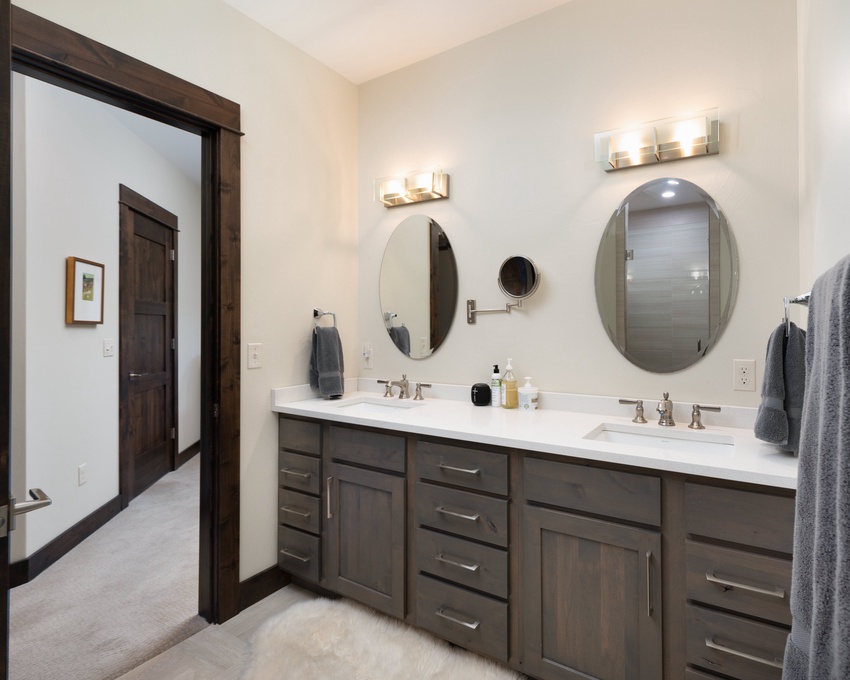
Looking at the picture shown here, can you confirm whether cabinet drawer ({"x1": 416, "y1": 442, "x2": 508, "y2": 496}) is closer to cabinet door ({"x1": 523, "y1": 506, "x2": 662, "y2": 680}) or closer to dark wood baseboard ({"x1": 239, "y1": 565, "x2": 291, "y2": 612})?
cabinet door ({"x1": 523, "y1": 506, "x2": 662, "y2": 680})

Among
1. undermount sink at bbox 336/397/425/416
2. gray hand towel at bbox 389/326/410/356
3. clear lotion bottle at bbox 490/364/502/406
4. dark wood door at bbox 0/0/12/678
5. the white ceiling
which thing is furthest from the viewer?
gray hand towel at bbox 389/326/410/356

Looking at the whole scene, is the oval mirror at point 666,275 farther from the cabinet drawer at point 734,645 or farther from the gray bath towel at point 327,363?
the gray bath towel at point 327,363

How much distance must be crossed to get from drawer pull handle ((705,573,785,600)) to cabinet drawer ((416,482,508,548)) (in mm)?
593

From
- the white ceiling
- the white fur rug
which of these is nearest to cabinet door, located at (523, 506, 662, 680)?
the white fur rug

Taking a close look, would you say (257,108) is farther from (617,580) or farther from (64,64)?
(617,580)

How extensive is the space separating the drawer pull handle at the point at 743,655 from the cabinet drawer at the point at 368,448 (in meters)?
1.07

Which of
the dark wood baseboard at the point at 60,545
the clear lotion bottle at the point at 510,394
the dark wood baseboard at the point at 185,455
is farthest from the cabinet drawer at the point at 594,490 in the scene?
the dark wood baseboard at the point at 185,455

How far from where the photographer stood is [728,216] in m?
1.78

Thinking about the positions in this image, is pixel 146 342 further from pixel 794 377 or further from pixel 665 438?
pixel 794 377

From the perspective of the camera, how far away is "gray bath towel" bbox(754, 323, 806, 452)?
1313 mm

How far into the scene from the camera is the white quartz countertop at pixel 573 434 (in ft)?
4.16

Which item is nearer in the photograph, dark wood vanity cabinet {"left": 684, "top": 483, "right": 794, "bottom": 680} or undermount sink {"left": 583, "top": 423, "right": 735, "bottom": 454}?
dark wood vanity cabinet {"left": 684, "top": 483, "right": 794, "bottom": 680}

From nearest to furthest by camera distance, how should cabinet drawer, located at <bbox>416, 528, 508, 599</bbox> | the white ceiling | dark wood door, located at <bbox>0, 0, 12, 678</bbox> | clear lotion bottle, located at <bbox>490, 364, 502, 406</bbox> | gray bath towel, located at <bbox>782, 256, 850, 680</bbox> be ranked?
1. gray bath towel, located at <bbox>782, 256, 850, 680</bbox>
2. dark wood door, located at <bbox>0, 0, 12, 678</bbox>
3. cabinet drawer, located at <bbox>416, 528, 508, 599</bbox>
4. the white ceiling
5. clear lotion bottle, located at <bbox>490, 364, 502, 406</bbox>

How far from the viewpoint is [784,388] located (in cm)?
133
